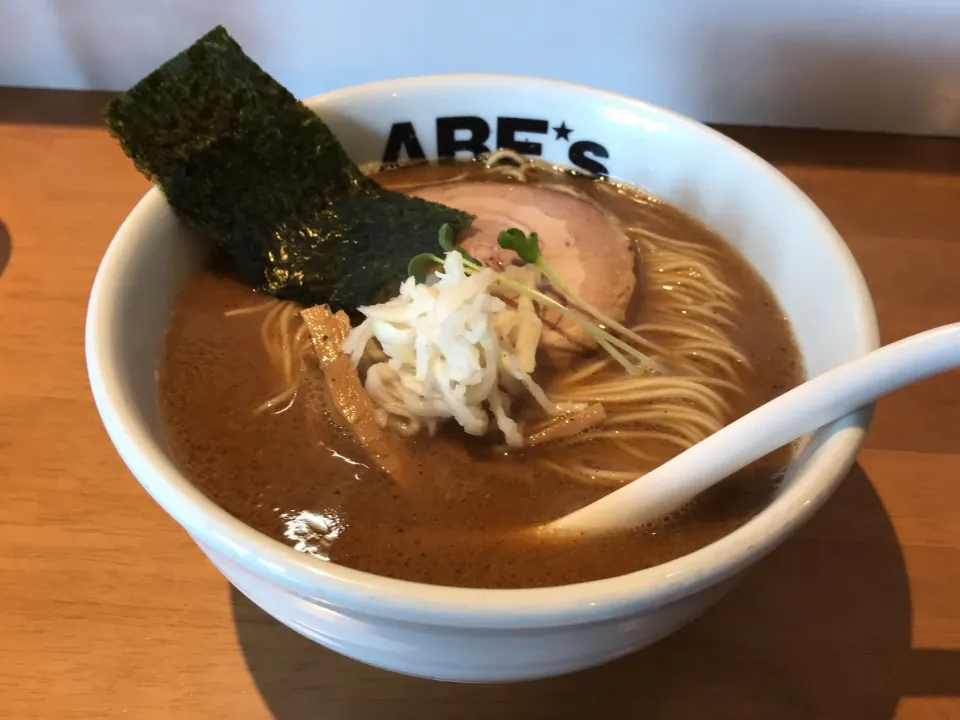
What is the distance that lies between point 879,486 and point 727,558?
0.54m

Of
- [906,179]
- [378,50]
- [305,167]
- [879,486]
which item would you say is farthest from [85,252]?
[906,179]

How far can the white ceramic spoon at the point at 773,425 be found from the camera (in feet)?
2.33

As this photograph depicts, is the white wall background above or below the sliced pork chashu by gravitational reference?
above

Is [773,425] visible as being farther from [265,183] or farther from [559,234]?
[265,183]

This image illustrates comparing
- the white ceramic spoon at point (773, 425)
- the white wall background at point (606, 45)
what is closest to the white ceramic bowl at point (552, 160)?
the white ceramic spoon at point (773, 425)

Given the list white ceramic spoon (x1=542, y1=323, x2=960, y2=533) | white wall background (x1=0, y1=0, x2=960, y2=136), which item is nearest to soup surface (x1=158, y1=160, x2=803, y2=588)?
white ceramic spoon (x1=542, y1=323, x2=960, y2=533)

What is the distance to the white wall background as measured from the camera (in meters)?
1.55

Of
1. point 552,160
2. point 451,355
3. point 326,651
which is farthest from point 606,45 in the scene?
point 326,651

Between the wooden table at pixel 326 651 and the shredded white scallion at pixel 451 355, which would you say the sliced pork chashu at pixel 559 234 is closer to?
the shredded white scallion at pixel 451 355

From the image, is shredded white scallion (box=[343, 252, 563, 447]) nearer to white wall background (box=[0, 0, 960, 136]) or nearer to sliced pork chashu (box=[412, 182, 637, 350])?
sliced pork chashu (box=[412, 182, 637, 350])

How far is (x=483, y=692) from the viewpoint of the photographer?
87cm

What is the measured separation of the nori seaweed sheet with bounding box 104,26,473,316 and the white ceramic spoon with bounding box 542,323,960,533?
47 centimetres

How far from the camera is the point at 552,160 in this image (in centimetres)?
137

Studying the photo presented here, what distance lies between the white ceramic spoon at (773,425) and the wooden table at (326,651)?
179 mm
